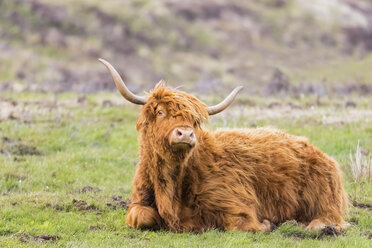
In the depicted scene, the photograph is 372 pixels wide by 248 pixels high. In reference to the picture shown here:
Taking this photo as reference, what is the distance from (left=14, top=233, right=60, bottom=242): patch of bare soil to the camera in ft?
19.4

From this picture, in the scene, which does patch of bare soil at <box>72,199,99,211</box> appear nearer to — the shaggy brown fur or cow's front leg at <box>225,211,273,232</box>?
the shaggy brown fur

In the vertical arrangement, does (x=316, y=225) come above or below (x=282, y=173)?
below

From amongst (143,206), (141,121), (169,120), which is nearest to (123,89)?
(141,121)

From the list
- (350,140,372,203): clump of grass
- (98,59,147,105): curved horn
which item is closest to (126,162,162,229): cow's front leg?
(98,59,147,105): curved horn

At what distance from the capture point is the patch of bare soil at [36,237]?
591 centimetres

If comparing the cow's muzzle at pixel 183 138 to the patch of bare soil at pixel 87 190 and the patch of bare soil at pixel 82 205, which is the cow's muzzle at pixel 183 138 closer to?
the patch of bare soil at pixel 82 205

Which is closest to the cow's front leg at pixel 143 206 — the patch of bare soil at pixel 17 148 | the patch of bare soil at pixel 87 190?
the patch of bare soil at pixel 87 190

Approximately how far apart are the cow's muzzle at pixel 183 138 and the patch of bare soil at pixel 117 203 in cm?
201

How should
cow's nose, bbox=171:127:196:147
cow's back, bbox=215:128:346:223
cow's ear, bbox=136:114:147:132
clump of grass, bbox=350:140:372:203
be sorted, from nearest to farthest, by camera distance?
cow's nose, bbox=171:127:196:147
cow's ear, bbox=136:114:147:132
cow's back, bbox=215:128:346:223
clump of grass, bbox=350:140:372:203

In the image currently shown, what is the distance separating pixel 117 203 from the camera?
25.8 ft

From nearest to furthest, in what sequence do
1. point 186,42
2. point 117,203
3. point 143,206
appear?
point 143,206
point 117,203
point 186,42

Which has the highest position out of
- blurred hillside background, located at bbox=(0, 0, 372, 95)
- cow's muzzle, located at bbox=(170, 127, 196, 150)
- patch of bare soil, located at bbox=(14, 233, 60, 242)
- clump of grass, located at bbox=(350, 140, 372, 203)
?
blurred hillside background, located at bbox=(0, 0, 372, 95)

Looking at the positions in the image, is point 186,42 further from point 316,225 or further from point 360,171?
point 316,225

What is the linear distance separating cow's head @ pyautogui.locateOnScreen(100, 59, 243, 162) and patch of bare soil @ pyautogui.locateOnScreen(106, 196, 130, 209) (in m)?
1.50
